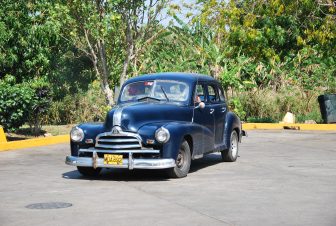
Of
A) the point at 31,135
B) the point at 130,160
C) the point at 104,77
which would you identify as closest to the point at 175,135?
the point at 130,160

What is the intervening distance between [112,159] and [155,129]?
879mm

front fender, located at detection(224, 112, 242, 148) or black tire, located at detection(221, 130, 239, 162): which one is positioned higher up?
front fender, located at detection(224, 112, 242, 148)

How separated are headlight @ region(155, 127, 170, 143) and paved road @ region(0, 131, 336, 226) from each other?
0.72 m

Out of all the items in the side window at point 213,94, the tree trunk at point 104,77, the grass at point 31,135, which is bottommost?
the grass at point 31,135

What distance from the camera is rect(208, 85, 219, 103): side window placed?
1526 centimetres

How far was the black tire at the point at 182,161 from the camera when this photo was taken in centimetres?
1317

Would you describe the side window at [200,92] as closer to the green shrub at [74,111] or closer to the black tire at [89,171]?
the black tire at [89,171]

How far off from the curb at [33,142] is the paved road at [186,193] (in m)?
1.85

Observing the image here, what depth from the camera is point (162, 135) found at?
12.7 m

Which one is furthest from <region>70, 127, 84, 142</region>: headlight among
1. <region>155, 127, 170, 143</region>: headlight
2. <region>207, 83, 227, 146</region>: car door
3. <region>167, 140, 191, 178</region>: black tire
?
<region>207, 83, 227, 146</region>: car door

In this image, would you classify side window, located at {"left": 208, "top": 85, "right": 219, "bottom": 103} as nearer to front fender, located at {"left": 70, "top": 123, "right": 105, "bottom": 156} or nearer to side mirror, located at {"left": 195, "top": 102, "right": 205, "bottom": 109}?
side mirror, located at {"left": 195, "top": 102, "right": 205, "bottom": 109}

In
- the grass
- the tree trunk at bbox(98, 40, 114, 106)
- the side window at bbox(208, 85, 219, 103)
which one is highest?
the tree trunk at bbox(98, 40, 114, 106)

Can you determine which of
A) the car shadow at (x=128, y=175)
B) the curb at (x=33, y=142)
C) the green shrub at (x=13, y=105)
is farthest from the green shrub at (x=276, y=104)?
the car shadow at (x=128, y=175)

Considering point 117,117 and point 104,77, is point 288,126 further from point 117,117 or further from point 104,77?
point 117,117
